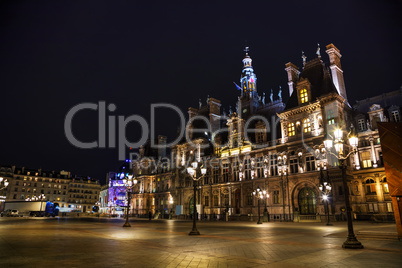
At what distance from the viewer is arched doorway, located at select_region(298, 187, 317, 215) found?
122ft

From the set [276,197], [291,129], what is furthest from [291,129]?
[276,197]

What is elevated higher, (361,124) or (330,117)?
(330,117)

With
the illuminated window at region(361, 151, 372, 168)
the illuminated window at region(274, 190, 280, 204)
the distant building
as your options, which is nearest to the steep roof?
the illuminated window at region(361, 151, 372, 168)

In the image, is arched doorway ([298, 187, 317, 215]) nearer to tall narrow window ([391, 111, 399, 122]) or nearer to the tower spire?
tall narrow window ([391, 111, 399, 122])

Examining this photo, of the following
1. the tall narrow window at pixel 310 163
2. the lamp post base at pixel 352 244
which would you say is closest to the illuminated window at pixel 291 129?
the tall narrow window at pixel 310 163

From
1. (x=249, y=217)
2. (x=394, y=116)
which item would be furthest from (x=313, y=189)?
(x=394, y=116)

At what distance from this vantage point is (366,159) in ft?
118

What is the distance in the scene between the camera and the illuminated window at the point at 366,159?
35531 mm

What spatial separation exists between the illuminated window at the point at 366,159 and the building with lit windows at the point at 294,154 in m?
0.11

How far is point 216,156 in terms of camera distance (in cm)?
5309

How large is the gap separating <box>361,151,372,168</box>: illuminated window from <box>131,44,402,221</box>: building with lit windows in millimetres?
107

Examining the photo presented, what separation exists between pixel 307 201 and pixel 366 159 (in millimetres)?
9413

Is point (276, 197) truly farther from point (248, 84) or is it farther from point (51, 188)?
point (51, 188)

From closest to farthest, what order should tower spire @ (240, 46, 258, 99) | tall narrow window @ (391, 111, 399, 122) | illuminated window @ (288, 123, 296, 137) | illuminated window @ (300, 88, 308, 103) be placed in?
tall narrow window @ (391, 111, 399, 122), illuminated window @ (300, 88, 308, 103), illuminated window @ (288, 123, 296, 137), tower spire @ (240, 46, 258, 99)
